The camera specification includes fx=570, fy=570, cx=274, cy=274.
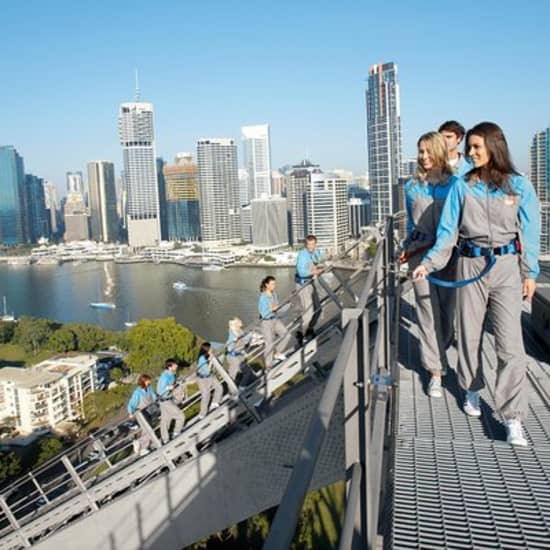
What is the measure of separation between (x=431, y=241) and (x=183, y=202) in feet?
163

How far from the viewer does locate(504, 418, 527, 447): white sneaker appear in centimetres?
126

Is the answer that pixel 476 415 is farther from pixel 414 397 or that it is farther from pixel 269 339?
pixel 269 339

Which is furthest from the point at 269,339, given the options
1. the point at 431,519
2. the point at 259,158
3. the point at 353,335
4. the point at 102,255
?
the point at 259,158

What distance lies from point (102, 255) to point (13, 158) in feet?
69.2

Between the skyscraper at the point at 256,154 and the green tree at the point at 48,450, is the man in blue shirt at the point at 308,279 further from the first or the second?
the skyscraper at the point at 256,154

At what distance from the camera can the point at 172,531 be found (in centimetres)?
220

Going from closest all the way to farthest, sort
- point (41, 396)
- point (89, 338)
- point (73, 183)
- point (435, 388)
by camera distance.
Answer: point (435, 388) < point (41, 396) < point (89, 338) < point (73, 183)

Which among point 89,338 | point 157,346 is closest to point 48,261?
point 89,338

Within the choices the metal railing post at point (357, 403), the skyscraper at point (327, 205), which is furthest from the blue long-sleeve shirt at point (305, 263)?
the skyscraper at point (327, 205)

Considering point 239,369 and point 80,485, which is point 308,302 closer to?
point 239,369

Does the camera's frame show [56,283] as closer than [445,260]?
No

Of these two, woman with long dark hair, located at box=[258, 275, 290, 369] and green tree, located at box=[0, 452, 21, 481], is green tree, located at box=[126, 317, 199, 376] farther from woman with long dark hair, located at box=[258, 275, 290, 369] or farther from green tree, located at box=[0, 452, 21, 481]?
woman with long dark hair, located at box=[258, 275, 290, 369]

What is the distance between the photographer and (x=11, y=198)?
191 ft

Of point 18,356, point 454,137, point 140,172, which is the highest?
point 140,172
